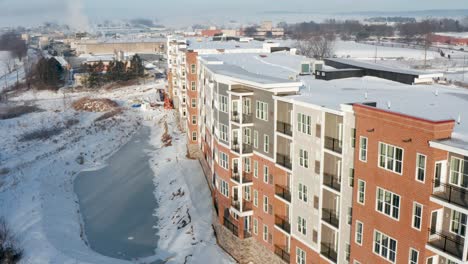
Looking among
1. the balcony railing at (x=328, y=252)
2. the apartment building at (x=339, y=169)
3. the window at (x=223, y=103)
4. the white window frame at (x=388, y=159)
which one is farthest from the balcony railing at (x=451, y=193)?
the window at (x=223, y=103)

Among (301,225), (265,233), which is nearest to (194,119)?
(265,233)

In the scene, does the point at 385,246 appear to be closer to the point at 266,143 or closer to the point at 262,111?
the point at 266,143

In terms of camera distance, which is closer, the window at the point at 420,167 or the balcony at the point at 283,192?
the window at the point at 420,167

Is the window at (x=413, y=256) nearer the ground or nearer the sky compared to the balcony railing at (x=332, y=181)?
nearer the ground

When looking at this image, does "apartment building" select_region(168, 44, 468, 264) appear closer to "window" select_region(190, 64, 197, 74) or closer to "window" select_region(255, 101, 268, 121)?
"window" select_region(255, 101, 268, 121)

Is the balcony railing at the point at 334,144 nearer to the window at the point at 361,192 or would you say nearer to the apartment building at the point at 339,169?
the apartment building at the point at 339,169

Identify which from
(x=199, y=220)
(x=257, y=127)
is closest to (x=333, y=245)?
(x=257, y=127)

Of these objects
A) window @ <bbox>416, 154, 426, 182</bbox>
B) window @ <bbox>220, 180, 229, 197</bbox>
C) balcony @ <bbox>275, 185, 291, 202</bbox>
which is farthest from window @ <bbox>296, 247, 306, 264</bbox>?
window @ <bbox>416, 154, 426, 182</bbox>
